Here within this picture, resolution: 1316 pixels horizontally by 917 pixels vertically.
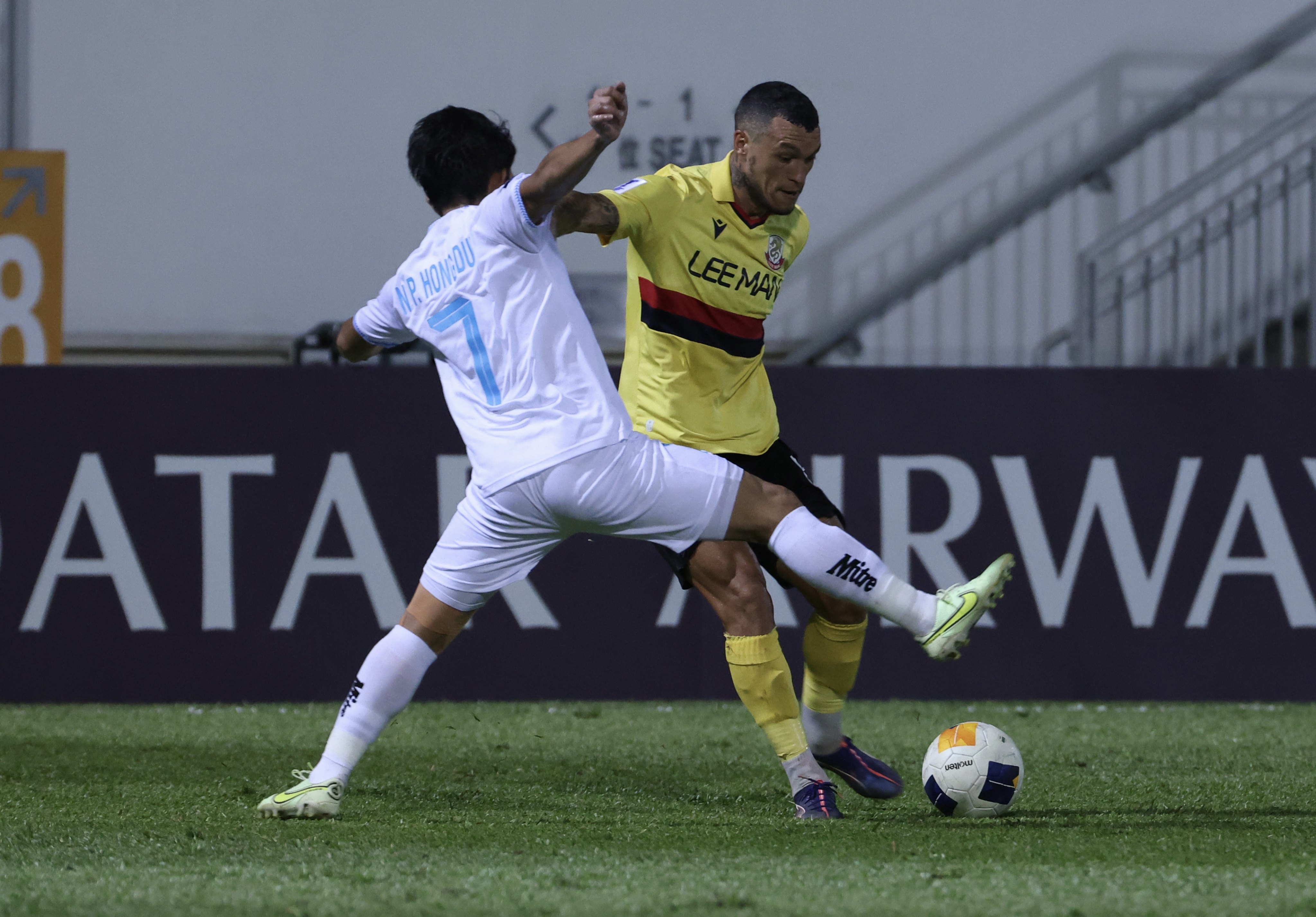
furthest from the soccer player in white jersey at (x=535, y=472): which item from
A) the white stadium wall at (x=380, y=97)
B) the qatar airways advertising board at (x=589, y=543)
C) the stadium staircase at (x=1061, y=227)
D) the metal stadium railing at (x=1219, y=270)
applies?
the white stadium wall at (x=380, y=97)

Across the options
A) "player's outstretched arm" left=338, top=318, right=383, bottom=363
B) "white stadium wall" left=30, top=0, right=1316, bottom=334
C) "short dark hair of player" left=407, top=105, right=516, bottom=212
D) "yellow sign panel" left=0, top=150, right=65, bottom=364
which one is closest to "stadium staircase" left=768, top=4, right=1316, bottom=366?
"white stadium wall" left=30, top=0, right=1316, bottom=334

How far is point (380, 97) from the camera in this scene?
9.80 meters

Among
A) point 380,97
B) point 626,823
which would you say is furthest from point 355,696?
point 380,97

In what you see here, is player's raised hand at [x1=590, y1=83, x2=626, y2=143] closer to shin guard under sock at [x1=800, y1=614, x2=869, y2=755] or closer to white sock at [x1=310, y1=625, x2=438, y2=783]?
white sock at [x1=310, y1=625, x2=438, y2=783]

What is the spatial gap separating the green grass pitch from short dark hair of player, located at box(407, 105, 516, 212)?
4.69 feet

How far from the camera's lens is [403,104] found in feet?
32.2

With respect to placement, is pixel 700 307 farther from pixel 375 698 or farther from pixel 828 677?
pixel 375 698

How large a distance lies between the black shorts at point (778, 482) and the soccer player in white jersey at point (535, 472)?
0.33 m

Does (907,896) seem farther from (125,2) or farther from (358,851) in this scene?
(125,2)

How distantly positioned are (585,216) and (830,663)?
1.26 metres

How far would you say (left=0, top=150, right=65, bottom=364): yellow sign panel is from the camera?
698 cm

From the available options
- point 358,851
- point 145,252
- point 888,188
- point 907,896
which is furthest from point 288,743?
point 888,188

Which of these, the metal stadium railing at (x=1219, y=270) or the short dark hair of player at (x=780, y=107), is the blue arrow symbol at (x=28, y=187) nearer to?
the short dark hair of player at (x=780, y=107)

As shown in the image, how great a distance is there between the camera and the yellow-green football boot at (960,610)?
3338mm
